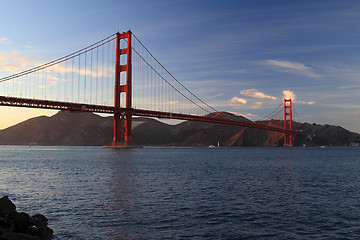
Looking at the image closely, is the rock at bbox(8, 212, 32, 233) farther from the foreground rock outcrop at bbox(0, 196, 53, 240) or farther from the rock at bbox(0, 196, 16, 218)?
the rock at bbox(0, 196, 16, 218)

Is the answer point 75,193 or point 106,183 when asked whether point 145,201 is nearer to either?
point 75,193

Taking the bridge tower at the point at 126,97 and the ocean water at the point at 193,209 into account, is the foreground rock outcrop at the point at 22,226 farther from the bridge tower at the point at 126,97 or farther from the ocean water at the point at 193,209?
the bridge tower at the point at 126,97

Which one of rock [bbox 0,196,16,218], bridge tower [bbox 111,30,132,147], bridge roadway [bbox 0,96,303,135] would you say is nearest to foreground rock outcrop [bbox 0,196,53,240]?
rock [bbox 0,196,16,218]

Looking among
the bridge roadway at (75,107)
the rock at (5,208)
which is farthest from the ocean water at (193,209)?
the bridge roadway at (75,107)

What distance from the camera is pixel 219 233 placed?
920 centimetres

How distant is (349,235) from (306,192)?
7504 millimetres

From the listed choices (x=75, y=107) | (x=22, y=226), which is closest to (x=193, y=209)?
(x=22, y=226)

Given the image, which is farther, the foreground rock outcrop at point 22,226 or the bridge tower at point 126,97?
the bridge tower at point 126,97

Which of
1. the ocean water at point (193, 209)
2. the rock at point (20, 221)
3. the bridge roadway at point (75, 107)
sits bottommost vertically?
the ocean water at point (193, 209)

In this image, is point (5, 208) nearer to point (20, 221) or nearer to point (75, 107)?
point (20, 221)

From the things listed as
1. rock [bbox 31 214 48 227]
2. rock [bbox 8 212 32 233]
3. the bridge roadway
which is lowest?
rock [bbox 31 214 48 227]

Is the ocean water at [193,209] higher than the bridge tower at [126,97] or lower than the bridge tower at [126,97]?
lower

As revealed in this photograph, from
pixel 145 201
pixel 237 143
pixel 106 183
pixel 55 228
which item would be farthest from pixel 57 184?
pixel 237 143

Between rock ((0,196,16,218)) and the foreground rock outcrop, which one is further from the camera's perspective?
rock ((0,196,16,218))
